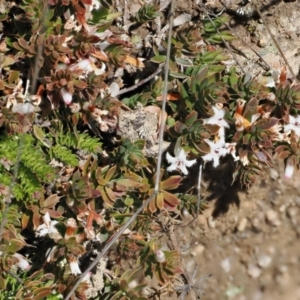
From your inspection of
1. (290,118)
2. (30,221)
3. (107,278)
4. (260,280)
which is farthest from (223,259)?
(30,221)

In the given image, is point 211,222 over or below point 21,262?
below

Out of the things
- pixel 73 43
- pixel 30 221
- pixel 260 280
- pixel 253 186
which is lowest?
pixel 260 280

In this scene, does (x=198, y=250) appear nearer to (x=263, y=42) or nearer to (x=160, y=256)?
(x=160, y=256)

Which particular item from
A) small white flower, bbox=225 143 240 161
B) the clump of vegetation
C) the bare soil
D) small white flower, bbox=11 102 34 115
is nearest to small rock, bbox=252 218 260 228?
the bare soil

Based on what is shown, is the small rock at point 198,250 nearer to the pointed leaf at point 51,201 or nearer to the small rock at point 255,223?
the small rock at point 255,223

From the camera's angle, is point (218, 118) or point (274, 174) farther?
point (274, 174)

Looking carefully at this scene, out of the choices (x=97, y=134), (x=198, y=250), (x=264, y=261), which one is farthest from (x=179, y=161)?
(x=264, y=261)

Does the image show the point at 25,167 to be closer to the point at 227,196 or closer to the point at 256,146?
the point at 256,146

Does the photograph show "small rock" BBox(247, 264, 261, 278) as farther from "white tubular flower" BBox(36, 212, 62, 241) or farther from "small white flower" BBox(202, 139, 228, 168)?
"white tubular flower" BBox(36, 212, 62, 241)
